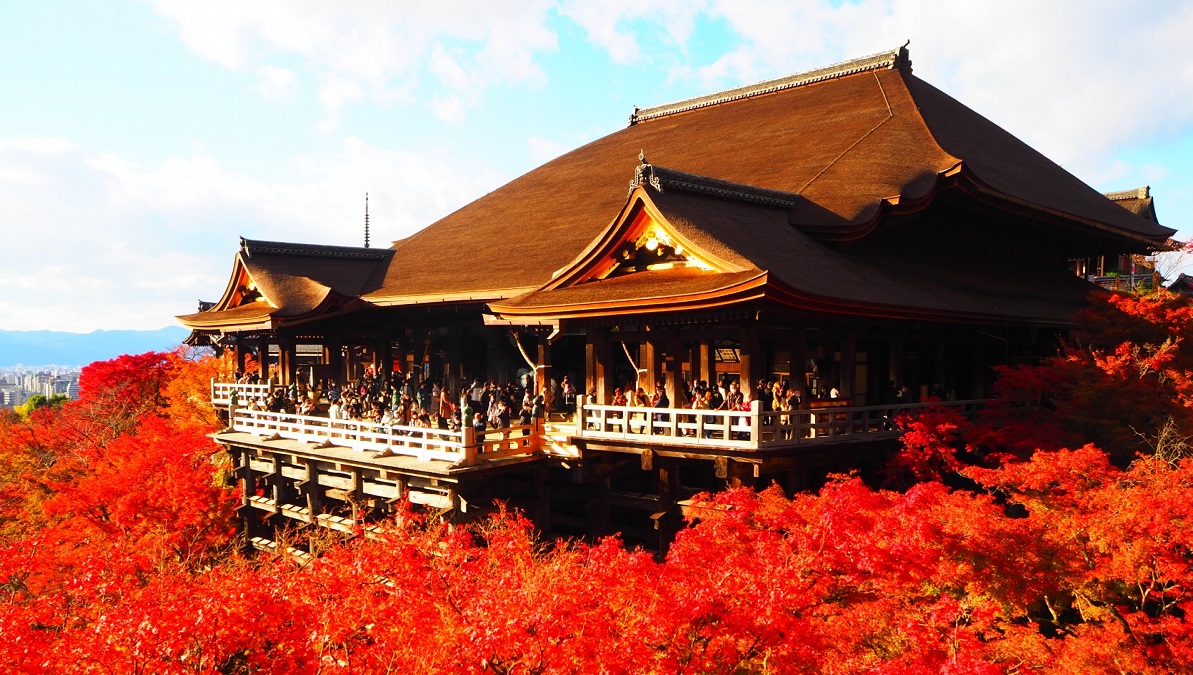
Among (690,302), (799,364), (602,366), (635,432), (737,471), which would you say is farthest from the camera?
(602,366)

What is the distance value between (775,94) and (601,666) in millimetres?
28632

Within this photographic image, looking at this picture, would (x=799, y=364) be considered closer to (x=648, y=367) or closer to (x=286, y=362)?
(x=648, y=367)

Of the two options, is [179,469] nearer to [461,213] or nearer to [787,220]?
[461,213]

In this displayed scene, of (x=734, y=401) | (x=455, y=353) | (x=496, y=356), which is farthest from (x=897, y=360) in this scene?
(x=455, y=353)

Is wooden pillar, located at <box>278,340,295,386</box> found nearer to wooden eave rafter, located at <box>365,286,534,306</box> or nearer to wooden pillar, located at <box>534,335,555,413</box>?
wooden eave rafter, located at <box>365,286,534,306</box>

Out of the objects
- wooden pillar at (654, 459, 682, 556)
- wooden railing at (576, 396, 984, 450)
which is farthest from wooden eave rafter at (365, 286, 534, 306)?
wooden pillar at (654, 459, 682, 556)

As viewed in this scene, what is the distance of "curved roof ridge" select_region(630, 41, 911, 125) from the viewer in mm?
29516

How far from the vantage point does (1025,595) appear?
994 cm

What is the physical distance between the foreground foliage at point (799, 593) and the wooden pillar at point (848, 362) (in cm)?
175

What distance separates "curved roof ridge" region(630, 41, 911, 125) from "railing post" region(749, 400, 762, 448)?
20.7m

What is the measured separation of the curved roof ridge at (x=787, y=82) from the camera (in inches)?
1162

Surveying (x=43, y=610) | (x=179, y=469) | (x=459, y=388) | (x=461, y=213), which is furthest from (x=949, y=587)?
(x=461, y=213)

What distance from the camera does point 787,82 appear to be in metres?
32.5

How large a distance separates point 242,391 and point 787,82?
2348 centimetres
